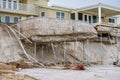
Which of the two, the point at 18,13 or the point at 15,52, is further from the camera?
the point at 18,13

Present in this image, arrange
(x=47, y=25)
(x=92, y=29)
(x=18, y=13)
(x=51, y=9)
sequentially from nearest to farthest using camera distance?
1. (x=47, y=25)
2. (x=92, y=29)
3. (x=18, y=13)
4. (x=51, y=9)

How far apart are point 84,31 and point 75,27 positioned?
1.45m

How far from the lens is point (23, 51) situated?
3241 centimetres

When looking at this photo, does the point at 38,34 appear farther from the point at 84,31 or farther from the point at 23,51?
the point at 84,31

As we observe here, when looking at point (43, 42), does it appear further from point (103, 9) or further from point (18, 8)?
point (103, 9)

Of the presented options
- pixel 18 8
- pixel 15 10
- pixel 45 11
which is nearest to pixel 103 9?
pixel 45 11

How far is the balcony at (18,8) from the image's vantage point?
40.5 metres

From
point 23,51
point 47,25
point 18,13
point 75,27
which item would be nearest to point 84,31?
point 75,27

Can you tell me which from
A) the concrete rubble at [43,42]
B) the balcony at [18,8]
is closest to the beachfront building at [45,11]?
the balcony at [18,8]

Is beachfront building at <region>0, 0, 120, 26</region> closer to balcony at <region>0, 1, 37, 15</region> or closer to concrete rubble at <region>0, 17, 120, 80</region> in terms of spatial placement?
balcony at <region>0, 1, 37, 15</region>

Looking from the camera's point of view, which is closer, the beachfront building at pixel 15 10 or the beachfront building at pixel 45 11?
the beachfront building at pixel 15 10

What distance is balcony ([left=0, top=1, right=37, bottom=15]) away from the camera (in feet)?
133

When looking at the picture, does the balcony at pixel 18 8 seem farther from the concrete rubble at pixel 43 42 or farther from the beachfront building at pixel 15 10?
the concrete rubble at pixel 43 42

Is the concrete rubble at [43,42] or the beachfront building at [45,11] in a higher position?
the beachfront building at [45,11]
